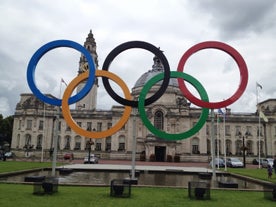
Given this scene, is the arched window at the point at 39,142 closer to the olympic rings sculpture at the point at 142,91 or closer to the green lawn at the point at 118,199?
the olympic rings sculpture at the point at 142,91

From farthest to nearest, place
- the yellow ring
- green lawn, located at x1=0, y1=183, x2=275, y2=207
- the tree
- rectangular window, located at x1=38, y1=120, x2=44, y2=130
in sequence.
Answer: the tree → rectangular window, located at x1=38, y1=120, x2=44, y2=130 → the yellow ring → green lawn, located at x1=0, y1=183, x2=275, y2=207

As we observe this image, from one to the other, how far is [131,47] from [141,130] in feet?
146

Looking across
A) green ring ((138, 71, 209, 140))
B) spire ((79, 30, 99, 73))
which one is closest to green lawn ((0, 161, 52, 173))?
green ring ((138, 71, 209, 140))

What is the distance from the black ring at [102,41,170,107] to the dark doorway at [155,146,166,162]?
40626 mm

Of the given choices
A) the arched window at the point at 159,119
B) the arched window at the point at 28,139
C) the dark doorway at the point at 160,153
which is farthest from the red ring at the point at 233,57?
the arched window at the point at 28,139

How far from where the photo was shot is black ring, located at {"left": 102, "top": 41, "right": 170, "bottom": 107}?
20.5 metres

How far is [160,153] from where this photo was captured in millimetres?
60688

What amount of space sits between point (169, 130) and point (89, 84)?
148ft

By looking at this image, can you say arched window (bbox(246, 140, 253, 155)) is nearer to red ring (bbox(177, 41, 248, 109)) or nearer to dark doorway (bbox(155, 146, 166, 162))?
dark doorway (bbox(155, 146, 166, 162))

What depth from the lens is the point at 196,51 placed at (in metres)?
21.2

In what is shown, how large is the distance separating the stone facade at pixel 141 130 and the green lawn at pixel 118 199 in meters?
47.6

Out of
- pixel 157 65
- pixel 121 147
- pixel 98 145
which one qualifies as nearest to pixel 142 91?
pixel 121 147

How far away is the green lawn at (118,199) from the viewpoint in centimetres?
1130

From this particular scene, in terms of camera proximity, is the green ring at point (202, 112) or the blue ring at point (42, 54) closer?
the green ring at point (202, 112)
